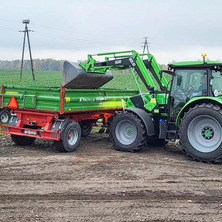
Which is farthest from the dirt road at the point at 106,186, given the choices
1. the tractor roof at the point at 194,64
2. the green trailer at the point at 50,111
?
the tractor roof at the point at 194,64

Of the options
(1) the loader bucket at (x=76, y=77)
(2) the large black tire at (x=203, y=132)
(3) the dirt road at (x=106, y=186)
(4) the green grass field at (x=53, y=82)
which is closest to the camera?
(3) the dirt road at (x=106, y=186)

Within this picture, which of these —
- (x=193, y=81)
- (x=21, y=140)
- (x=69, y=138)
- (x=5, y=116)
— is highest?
(x=193, y=81)

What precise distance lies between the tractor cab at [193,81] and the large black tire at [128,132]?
84 cm

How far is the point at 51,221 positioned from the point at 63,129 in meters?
4.25

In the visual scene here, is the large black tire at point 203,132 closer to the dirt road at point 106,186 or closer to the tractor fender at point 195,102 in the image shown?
the tractor fender at point 195,102

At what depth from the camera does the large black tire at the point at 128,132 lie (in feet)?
29.8

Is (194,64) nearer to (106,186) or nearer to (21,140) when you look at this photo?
(106,186)

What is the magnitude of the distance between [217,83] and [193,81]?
517 millimetres

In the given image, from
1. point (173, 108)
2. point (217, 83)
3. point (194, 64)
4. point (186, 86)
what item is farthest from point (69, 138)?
point (217, 83)

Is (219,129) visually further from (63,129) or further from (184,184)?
(63,129)

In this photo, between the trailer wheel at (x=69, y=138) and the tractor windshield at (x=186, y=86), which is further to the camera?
the trailer wheel at (x=69, y=138)

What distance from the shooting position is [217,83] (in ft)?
28.2

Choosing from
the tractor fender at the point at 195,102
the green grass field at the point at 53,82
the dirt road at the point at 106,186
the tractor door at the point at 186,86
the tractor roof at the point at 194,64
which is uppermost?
the green grass field at the point at 53,82

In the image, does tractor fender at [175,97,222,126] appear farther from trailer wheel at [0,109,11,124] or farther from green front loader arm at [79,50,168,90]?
trailer wheel at [0,109,11,124]
